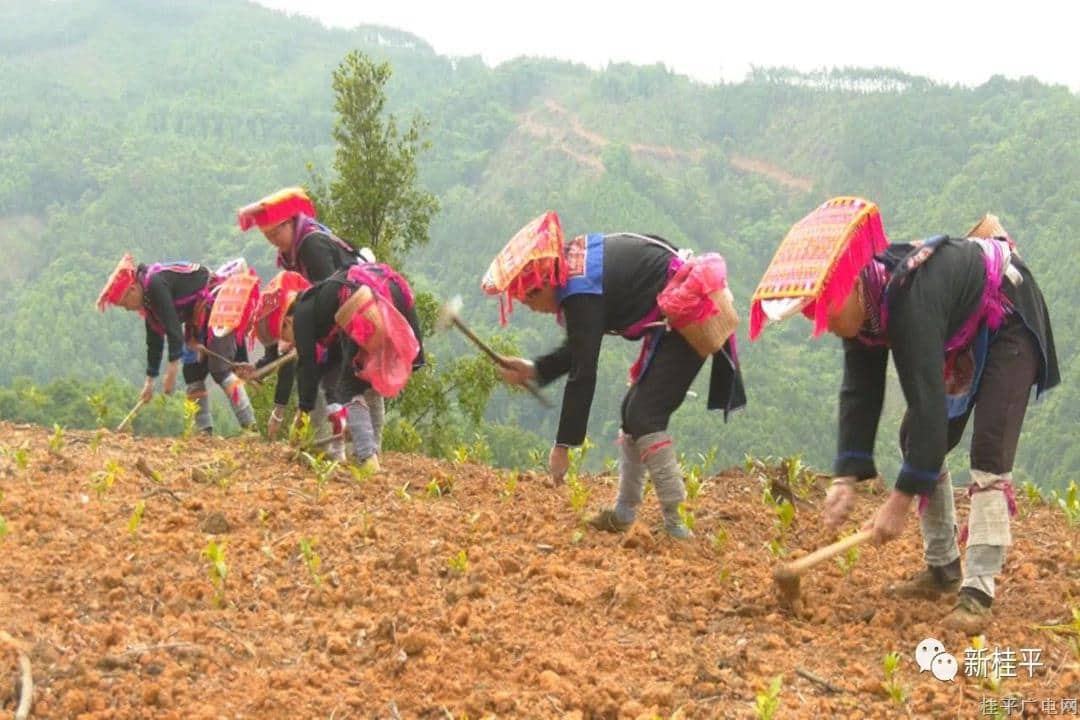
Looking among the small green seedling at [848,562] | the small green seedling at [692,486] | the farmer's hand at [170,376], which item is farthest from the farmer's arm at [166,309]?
the small green seedling at [848,562]

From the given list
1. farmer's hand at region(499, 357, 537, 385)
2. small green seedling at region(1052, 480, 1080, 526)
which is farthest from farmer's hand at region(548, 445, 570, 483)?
small green seedling at region(1052, 480, 1080, 526)

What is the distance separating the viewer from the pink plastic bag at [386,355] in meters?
6.96

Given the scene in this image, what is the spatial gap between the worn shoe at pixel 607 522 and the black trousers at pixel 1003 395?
170 centimetres

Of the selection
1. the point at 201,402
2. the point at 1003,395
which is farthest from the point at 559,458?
the point at 201,402

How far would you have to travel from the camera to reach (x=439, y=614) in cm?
398

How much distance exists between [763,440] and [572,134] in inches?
4035

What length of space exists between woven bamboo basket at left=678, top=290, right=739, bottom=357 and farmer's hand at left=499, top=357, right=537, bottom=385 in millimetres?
869

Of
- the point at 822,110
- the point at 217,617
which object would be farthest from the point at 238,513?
the point at 822,110

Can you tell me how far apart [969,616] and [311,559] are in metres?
2.39

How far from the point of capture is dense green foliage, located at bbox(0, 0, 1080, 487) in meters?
78.7

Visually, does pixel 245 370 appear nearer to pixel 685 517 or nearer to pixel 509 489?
pixel 509 489

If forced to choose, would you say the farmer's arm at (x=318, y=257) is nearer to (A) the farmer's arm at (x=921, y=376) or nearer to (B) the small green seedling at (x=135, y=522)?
(B) the small green seedling at (x=135, y=522)

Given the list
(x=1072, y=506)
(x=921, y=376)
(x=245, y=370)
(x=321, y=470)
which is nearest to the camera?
(x=921, y=376)

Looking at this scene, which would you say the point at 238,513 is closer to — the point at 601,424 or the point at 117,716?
the point at 117,716
